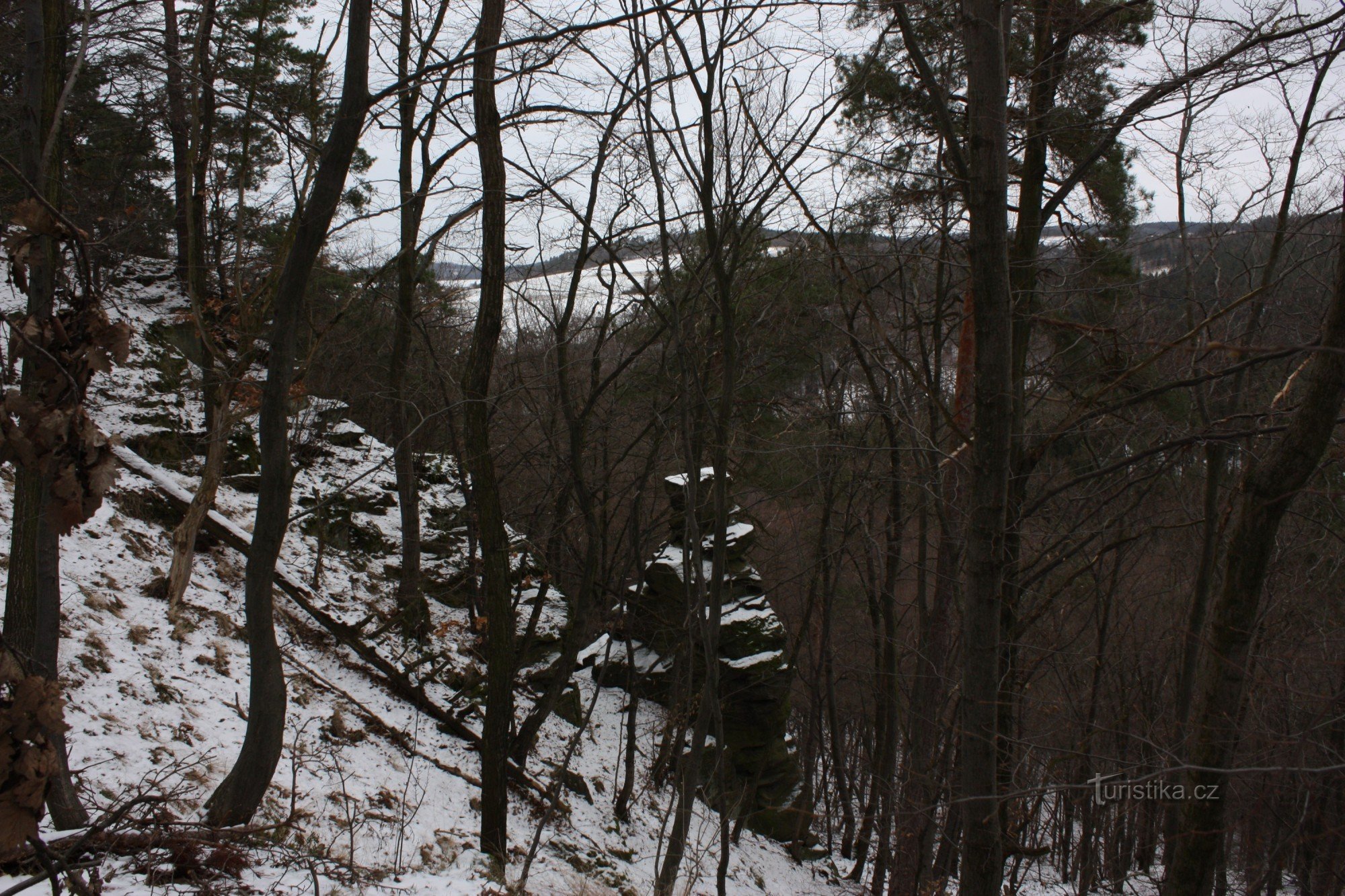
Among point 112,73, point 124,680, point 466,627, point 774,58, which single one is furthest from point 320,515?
point 774,58

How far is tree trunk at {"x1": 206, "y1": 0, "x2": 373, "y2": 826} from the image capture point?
3820mm

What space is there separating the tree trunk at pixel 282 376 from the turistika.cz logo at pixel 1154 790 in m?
3.88

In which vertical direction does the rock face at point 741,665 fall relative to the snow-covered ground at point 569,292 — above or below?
below

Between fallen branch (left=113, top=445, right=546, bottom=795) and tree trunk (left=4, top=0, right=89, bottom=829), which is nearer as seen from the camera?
tree trunk (left=4, top=0, right=89, bottom=829)

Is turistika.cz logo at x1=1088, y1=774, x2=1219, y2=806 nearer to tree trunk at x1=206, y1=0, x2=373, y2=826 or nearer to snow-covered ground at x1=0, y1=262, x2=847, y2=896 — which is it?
snow-covered ground at x1=0, y1=262, x2=847, y2=896

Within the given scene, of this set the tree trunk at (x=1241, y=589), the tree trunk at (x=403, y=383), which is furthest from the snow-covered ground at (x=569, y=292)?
the tree trunk at (x=1241, y=589)

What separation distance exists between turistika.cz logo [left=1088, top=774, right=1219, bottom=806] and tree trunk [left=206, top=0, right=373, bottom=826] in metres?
3.88

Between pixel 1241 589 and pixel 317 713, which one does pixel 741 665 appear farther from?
pixel 1241 589

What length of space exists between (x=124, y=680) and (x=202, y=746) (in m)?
0.85

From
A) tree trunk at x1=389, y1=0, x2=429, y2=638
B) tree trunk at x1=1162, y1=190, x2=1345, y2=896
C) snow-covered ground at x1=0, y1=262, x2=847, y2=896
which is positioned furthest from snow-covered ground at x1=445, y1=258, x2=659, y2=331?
tree trunk at x1=1162, y1=190, x2=1345, y2=896

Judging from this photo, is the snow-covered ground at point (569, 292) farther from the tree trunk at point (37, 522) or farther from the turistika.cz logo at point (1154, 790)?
the turistika.cz logo at point (1154, 790)

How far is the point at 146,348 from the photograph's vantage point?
35.7 ft

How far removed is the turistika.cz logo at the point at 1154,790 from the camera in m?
3.94

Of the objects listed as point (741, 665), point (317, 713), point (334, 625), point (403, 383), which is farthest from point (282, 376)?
point (741, 665)
